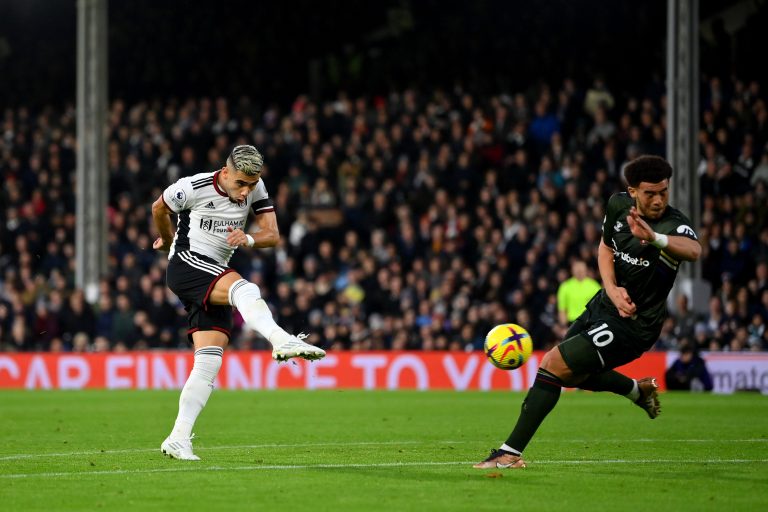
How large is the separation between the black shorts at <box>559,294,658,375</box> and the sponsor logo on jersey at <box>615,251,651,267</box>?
39cm

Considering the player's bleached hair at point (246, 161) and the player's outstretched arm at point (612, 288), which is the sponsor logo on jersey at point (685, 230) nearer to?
the player's outstretched arm at point (612, 288)

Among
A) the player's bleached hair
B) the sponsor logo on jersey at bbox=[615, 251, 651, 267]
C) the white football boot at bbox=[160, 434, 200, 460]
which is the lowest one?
the white football boot at bbox=[160, 434, 200, 460]

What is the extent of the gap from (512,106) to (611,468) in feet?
Answer: 57.9

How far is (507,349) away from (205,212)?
112 inches

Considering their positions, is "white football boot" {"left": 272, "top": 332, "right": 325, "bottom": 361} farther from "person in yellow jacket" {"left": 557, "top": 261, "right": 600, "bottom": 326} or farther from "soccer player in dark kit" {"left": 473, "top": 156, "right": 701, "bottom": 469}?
"person in yellow jacket" {"left": 557, "top": 261, "right": 600, "bottom": 326}

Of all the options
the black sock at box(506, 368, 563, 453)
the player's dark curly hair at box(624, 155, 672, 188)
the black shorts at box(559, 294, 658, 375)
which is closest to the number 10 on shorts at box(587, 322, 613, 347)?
the black shorts at box(559, 294, 658, 375)

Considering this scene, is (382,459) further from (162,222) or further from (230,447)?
(162,222)

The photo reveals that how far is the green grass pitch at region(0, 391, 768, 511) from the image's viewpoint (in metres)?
8.02

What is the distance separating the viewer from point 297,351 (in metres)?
9.12

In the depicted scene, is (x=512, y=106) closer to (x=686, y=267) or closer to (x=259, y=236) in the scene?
(x=686, y=267)

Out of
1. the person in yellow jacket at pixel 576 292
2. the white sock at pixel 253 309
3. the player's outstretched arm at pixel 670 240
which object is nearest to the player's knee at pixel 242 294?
the white sock at pixel 253 309

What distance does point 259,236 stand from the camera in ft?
33.9

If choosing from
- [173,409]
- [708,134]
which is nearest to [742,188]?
[708,134]

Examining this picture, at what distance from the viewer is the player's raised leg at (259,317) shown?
9148mm
